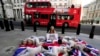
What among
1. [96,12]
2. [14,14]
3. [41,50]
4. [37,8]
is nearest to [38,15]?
[37,8]

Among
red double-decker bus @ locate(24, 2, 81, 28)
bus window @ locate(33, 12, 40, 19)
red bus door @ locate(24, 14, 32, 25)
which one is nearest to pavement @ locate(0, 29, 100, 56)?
red double-decker bus @ locate(24, 2, 81, 28)

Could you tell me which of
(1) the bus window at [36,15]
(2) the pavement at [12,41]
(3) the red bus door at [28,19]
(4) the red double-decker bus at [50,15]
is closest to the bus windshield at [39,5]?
(4) the red double-decker bus at [50,15]

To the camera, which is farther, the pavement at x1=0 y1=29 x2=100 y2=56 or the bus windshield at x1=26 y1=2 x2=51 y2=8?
the bus windshield at x1=26 y1=2 x2=51 y2=8

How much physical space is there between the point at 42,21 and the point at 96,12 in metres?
29.1

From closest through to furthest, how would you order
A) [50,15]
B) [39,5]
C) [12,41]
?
A: [12,41] < [50,15] < [39,5]

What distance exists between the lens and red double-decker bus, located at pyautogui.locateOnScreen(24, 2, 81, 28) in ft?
46.3

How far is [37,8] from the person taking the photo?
48.7 feet

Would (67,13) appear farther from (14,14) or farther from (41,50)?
(14,14)

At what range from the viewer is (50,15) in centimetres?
1460

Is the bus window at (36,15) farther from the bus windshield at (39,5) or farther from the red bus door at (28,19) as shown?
the bus windshield at (39,5)

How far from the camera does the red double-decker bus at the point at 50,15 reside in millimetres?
14117

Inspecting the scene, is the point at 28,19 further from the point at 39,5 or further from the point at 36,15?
the point at 39,5

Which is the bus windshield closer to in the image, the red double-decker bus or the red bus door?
the red double-decker bus

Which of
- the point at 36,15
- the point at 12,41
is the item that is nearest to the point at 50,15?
the point at 36,15
